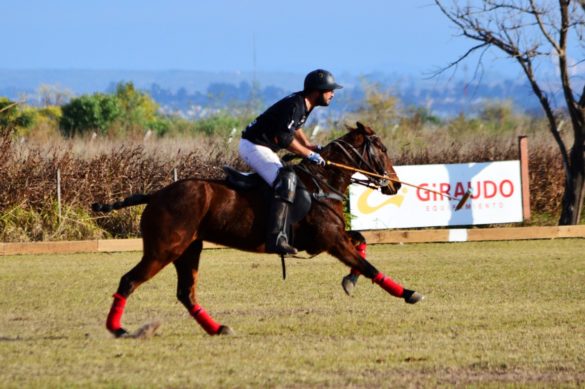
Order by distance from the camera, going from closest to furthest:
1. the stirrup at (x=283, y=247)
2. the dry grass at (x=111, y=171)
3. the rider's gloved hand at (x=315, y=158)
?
the stirrup at (x=283, y=247) → the rider's gloved hand at (x=315, y=158) → the dry grass at (x=111, y=171)

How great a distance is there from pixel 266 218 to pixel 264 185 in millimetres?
335

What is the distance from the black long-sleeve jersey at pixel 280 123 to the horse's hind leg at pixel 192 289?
1124 millimetres

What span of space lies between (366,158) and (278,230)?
1.37 metres

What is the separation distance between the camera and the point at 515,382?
7.99m

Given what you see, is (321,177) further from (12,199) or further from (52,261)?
(12,199)

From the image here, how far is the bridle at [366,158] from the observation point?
447 inches

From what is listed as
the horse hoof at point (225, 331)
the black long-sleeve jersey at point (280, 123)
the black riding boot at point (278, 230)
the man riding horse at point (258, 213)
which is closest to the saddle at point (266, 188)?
the man riding horse at point (258, 213)

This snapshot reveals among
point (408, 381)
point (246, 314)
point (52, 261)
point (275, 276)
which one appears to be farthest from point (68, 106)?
point (408, 381)

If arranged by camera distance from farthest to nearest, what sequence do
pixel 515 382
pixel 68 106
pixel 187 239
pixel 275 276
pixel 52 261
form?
pixel 68 106, pixel 52 261, pixel 275 276, pixel 187 239, pixel 515 382

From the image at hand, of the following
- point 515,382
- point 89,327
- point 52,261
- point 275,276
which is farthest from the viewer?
point 52,261

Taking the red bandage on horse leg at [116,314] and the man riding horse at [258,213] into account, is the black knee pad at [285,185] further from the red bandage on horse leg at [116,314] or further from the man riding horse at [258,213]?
the red bandage on horse leg at [116,314]

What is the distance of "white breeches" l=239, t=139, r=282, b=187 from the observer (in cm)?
1074

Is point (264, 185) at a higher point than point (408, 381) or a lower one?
higher

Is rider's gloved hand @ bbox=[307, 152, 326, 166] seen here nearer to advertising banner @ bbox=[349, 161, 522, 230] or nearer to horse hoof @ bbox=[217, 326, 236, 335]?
horse hoof @ bbox=[217, 326, 236, 335]
